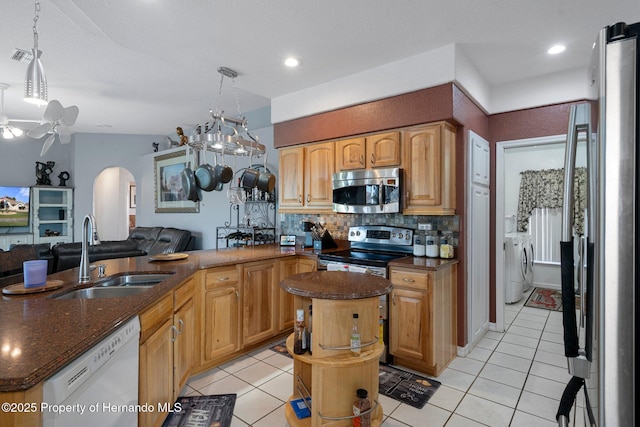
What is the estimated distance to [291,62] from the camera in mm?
3064

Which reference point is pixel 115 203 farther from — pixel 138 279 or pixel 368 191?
pixel 368 191

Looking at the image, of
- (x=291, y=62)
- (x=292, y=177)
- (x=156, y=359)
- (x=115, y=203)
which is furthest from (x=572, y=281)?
(x=115, y=203)

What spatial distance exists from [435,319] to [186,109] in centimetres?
470

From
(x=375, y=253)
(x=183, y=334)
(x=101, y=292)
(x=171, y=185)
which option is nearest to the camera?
(x=101, y=292)

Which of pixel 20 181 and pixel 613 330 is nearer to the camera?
pixel 613 330

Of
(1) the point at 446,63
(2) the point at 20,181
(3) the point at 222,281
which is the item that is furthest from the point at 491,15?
(2) the point at 20,181

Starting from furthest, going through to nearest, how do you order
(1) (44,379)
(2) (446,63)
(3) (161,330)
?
1. (2) (446,63)
2. (3) (161,330)
3. (1) (44,379)

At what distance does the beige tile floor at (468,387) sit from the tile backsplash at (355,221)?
1.13m

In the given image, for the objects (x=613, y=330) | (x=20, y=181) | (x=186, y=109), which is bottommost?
(x=613, y=330)

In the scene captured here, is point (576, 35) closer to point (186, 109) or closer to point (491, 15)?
point (491, 15)

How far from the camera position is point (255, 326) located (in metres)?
3.03

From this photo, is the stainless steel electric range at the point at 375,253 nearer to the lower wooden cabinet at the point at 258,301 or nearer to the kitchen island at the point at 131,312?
the kitchen island at the point at 131,312

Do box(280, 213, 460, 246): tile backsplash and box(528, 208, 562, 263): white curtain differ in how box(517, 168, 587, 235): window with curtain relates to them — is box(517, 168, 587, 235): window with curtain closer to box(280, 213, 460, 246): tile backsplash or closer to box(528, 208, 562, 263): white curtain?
box(528, 208, 562, 263): white curtain

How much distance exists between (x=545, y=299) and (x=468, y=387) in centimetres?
336
